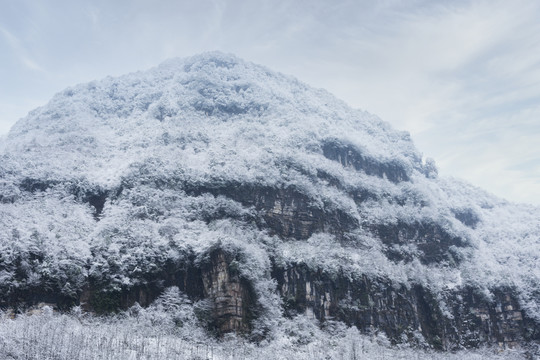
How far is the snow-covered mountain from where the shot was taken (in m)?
85.1

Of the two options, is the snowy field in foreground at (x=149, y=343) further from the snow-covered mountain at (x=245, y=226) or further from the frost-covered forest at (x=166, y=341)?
the snow-covered mountain at (x=245, y=226)

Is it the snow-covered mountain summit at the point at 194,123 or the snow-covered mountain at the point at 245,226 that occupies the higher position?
the snow-covered mountain summit at the point at 194,123

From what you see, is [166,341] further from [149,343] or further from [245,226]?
[245,226]

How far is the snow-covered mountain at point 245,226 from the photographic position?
279 feet

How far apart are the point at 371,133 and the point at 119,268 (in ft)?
397

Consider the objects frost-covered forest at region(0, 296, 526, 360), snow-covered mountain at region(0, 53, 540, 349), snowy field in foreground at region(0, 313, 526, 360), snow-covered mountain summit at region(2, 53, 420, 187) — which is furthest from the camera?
snow-covered mountain summit at region(2, 53, 420, 187)

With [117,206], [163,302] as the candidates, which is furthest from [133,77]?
[163,302]

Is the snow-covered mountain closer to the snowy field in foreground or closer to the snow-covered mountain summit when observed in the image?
the snow-covered mountain summit

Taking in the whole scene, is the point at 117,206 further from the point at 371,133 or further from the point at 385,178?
the point at 371,133

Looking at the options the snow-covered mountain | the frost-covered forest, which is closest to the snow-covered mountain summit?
the snow-covered mountain

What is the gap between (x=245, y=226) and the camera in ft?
339

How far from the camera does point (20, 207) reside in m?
92.1

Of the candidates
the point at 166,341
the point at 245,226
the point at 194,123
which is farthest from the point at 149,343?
the point at 194,123

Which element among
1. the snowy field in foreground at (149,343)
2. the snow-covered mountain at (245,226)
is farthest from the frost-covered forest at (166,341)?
the snow-covered mountain at (245,226)
